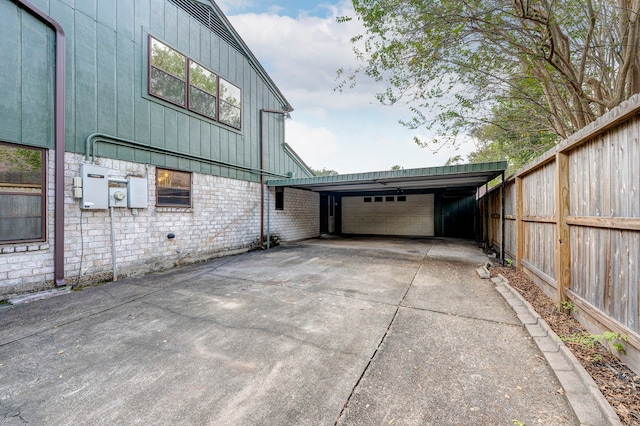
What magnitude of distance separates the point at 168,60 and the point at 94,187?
11.6 ft

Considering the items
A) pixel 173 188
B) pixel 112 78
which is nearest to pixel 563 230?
pixel 173 188

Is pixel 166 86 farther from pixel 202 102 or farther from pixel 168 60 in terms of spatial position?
pixel 202 102

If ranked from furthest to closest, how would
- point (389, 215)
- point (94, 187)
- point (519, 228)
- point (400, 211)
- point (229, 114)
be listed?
1. point (389, 215)
2. point (400, 211)
3. point (229, 114)
4. point (519, 228)
5. point (94, 187)

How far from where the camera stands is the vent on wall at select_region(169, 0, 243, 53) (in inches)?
258

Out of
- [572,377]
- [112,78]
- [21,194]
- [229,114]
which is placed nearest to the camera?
[572,377]

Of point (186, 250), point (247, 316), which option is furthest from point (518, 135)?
point (186, 250)

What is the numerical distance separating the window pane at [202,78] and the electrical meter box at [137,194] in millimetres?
2966

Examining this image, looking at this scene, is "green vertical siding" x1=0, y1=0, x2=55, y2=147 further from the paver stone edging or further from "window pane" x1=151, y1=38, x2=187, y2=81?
the paver stone edging

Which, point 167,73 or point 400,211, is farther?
point 400,211

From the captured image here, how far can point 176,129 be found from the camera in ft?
20.4

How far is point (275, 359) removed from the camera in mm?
2264

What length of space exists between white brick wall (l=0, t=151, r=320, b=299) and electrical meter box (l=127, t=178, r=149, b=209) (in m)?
0.17

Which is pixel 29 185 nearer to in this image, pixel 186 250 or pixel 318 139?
pixel 186 250

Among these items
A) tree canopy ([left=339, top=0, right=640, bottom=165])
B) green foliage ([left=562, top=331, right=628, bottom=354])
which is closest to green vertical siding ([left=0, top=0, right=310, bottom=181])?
tree canopy ([left=339, top=0, right=640, bottom=165])
